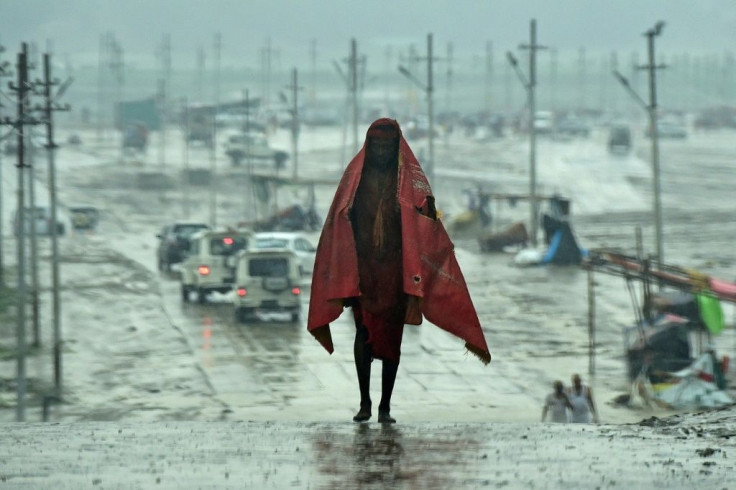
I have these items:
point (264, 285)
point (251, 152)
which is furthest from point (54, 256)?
point (251, 152)

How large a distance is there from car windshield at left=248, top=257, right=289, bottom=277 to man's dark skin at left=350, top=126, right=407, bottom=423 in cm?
2272

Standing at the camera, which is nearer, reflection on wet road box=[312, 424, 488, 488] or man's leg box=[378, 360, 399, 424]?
reflection on wet road box=[312, 424, 488, 488]

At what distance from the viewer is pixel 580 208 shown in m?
64.4

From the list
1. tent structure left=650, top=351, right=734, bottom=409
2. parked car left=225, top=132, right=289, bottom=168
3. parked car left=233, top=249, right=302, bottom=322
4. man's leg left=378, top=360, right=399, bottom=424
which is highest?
parked car left=225, top=132, right=289, bottom=168

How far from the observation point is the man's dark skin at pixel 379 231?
791cm

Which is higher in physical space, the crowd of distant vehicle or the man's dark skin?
the man's dark skin

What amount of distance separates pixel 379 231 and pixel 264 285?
2292cm

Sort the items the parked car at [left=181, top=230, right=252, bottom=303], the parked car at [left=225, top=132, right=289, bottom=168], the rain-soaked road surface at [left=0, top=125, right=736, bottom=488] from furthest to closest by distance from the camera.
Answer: the parked car at [left=225, top=132, right=289, bottom=168], the parked car at [left=181, top=230, right=252, bottom=303], the rain-soaked road surface at [left=0, top=125, right=736, bottom=488]

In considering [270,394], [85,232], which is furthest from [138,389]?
[85,232]

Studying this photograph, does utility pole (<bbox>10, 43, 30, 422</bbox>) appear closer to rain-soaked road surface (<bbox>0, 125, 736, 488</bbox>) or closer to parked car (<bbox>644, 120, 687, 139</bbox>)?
rain-soaked road surface (<bbox>0, 125, 736, 488</bbox>)

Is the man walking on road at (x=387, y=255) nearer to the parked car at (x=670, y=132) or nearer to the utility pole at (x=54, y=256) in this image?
the utility pole at (x=54, y=256)

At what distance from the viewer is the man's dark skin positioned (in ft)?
26.0

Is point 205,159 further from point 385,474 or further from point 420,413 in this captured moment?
point 385,474

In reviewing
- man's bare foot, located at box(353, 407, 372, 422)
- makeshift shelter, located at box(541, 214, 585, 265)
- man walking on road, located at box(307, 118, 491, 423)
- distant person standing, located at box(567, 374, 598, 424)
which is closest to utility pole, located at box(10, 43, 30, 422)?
distant person standing, located at box(567, 374, 598, 424)
